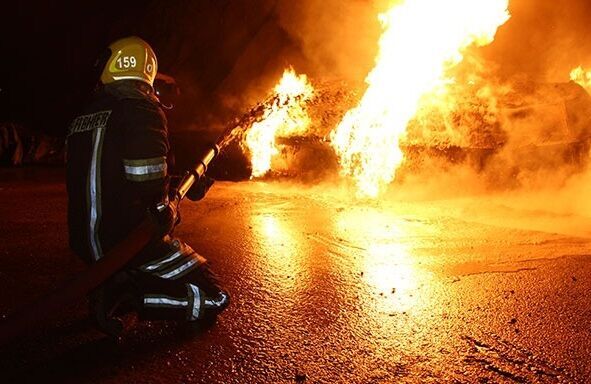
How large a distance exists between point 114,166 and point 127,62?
749mm

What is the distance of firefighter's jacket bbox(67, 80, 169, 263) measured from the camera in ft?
9.12

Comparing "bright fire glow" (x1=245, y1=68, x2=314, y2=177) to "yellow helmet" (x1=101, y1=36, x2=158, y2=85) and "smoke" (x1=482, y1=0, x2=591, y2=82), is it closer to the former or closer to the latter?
"yellow helmet" (x1=101, y1=36, x2=158, y2=85)

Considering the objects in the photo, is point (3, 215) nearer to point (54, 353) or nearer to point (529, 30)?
point (54, 353)

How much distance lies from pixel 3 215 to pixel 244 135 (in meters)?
5.20

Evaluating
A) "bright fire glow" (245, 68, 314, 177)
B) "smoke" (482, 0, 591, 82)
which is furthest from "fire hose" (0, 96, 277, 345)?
"smoke" (482, 0, 591, 82)

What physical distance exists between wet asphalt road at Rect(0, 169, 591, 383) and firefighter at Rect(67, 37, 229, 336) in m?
0.28

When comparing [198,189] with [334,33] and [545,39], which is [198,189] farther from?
[545,39]

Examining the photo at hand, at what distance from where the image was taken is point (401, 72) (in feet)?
28.7

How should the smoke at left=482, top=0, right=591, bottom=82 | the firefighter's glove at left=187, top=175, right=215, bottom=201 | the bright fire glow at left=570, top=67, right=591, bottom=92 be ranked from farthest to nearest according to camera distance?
A: 1. the smoke at left=482, top=0, right=591, bottom=82
2. the bright fire glow at left=570, top=67, right=591, bottom=92
3. the firefighter's glove at left=187, top=175, right=215, bottom=201

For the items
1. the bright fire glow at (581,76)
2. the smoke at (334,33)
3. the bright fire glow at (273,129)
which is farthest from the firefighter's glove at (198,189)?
the bright fire glow at (581,76)

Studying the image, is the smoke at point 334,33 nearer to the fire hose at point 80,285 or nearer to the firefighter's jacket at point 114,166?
the firefighter's jacket at point 114,166

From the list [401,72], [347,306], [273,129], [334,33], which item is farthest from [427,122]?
[334,33]

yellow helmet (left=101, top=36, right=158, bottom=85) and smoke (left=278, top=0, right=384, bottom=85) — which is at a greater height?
smoke (left=278, top=0, right=384, bottom=85)

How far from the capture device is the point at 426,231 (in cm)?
577
